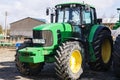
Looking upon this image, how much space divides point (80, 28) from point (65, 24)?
0.67 m

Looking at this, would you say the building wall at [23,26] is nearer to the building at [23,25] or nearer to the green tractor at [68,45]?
the building at [23,25]

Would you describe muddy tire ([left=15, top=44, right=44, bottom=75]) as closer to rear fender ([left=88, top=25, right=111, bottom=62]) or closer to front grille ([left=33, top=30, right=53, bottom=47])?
front grille ([left=33, top=30, right=53, bottom=47])

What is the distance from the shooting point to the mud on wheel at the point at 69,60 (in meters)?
9.24

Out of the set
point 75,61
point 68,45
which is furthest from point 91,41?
point 68,45

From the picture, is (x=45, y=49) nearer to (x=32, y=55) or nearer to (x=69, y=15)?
(x=32, y=55)

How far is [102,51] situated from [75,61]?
229cm

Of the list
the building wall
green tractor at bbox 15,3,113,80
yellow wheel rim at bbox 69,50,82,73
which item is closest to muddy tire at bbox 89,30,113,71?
green tractor at bbox 15,3,113,80

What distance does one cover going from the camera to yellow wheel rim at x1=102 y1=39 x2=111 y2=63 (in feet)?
39.4

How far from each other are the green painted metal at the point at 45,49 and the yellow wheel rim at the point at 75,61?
769mm

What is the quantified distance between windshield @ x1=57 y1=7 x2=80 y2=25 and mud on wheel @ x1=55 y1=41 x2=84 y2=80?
4.23ft

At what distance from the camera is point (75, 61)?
988cm

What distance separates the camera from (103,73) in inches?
447

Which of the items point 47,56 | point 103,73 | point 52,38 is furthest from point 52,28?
point 103,73

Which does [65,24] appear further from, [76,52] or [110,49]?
[110,49]
